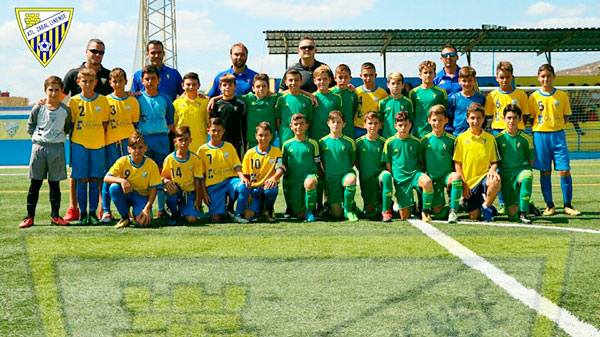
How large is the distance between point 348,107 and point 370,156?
0.70 meters

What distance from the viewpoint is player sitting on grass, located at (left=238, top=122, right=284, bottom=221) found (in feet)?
19.1

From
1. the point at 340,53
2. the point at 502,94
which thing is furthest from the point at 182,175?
the point at 340,53

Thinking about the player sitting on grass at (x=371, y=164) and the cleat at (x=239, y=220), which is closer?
the cleat at (x=239, y=220)

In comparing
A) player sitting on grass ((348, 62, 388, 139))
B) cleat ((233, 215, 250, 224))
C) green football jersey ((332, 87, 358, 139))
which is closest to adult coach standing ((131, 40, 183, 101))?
cleat ((233, 215, 250, 224))

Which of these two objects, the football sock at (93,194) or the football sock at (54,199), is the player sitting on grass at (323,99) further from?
the football sock at (54,199)

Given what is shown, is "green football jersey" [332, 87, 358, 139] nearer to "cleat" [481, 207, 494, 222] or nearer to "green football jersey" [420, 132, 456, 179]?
"green football jersey" [420, 132, 456, 179]

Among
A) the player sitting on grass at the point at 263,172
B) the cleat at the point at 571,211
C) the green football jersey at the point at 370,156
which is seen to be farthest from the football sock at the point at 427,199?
the cleat at the point at 571,211

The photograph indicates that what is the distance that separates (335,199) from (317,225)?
0.59 metres

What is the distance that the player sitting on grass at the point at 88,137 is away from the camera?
5.67m

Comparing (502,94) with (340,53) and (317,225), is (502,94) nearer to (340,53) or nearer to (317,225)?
(317,225)

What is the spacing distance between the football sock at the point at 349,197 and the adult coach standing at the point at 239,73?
1672 millimetres

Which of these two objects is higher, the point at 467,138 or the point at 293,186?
the point at 467,138

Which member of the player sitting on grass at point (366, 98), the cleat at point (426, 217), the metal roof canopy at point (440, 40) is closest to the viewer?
the cleat at point (426, 217)

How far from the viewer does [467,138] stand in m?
5.89
